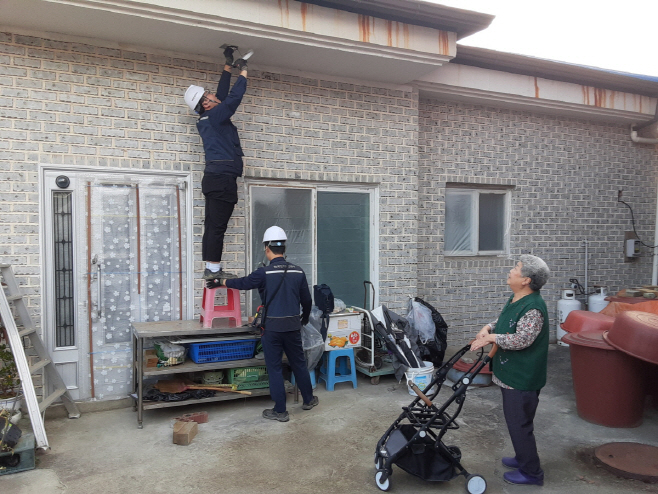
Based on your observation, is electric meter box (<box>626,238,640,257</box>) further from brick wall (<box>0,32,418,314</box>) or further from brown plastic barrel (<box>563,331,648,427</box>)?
Result: brown plastic barrel (<box>563,331,648,427</box>)

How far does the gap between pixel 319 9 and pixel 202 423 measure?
450cm

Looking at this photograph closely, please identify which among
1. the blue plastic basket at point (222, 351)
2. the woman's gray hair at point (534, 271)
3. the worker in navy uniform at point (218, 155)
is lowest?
the blue plastic basket at point (222, 351)

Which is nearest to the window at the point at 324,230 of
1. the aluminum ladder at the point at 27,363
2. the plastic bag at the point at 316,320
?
the plastic bag at the point at 316,320

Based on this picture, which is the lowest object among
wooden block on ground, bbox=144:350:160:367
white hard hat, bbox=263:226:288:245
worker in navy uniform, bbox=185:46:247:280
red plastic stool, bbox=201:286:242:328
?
wooden block on ground, bbox=144:350:160:367

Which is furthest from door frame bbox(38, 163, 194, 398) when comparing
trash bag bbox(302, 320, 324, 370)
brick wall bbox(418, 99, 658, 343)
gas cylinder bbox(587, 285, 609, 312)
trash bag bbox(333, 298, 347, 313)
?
gas cylinder bbox(587, 285, 609, 312)

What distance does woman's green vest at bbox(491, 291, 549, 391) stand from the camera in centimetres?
392

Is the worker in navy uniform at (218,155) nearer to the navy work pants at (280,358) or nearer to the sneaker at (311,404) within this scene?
the navy work pants at (280,358)

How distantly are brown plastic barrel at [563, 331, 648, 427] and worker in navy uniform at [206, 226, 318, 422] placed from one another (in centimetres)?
284

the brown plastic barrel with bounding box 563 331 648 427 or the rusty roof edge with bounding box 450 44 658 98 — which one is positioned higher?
the rusty roof edge with bounding box 450 44 658 98

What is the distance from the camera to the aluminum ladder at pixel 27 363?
4.46 metres

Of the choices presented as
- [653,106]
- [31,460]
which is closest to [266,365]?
[31,460]

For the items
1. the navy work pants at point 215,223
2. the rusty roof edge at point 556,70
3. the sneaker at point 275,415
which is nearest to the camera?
the sneaker at point 275,415

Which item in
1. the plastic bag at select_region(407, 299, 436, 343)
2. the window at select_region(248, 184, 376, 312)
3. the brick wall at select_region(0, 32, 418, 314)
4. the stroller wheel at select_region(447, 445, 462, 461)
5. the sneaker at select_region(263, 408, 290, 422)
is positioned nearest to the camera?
the stroller wheel at select_region(447, 445, 462, 461)

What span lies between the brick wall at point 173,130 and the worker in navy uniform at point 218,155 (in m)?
0.38
